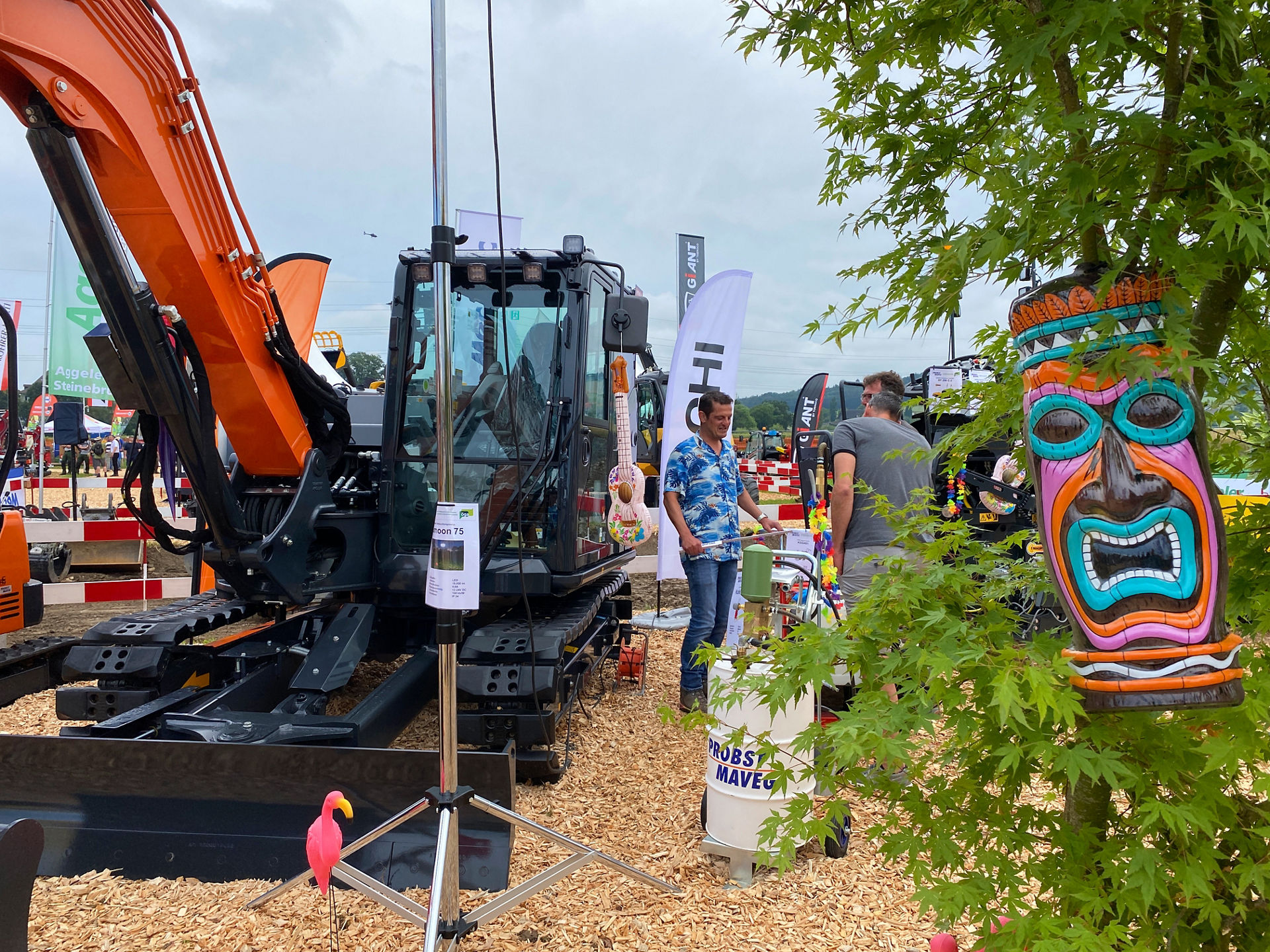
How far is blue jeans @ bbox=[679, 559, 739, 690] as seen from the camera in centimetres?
496

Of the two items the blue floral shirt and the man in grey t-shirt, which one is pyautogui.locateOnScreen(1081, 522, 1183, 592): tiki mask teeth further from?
the blue floral shirt

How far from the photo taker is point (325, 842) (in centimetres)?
210

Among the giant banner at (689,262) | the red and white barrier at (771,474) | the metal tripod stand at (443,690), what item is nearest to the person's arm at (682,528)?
the metal tripod stand at (443,690)

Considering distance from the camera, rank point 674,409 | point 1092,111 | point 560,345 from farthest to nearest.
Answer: point 674,409 → point 560,345 → point 1092,111

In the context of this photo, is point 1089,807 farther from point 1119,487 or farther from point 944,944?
point 1119,487

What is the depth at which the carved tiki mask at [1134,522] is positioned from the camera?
1172 mm

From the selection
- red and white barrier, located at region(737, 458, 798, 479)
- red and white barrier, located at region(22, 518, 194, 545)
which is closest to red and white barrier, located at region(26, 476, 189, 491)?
red and white barrier, located at region(22, 518, 194, 545)

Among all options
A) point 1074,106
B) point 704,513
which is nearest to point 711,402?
point 704,513

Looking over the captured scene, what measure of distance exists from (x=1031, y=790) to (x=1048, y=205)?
1138mm

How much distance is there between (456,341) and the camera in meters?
4.55

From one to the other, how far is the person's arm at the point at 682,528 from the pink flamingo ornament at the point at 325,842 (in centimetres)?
294

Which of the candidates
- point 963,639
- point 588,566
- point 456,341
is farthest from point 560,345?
point 963,639

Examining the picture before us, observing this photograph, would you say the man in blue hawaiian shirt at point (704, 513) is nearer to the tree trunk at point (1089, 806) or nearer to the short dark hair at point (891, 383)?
the short dark hair at point (891, 383)

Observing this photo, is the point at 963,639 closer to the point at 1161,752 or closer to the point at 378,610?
the point at 1161,752
